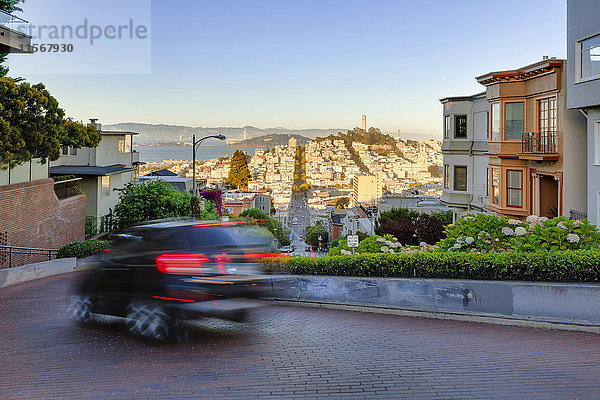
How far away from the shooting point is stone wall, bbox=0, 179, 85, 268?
18.0m

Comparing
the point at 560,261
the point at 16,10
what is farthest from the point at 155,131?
the point at 560,261

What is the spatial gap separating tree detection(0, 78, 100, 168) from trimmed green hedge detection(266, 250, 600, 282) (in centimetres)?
1053

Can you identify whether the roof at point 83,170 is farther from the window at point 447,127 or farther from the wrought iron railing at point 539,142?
the wrought iron railing at point 539,142

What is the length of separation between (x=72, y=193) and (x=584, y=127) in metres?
23.3

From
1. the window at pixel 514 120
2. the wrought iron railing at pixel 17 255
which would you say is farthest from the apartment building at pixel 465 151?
the wrought iron railing at pixel 17 255

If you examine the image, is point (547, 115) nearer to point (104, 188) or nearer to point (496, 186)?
point (496, 186)

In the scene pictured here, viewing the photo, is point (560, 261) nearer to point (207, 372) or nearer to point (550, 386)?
point (550, 386)

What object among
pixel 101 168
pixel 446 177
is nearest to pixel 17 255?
Result: pixel 101 168

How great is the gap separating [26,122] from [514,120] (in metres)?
20.0

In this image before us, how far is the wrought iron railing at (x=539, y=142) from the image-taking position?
69.3 ft

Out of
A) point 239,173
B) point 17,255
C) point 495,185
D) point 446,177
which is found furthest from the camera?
point 239,173

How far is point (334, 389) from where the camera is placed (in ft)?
19.0

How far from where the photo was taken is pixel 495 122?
2484 cm

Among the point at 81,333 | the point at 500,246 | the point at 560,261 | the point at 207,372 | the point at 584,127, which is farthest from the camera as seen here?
the point at 584,127
